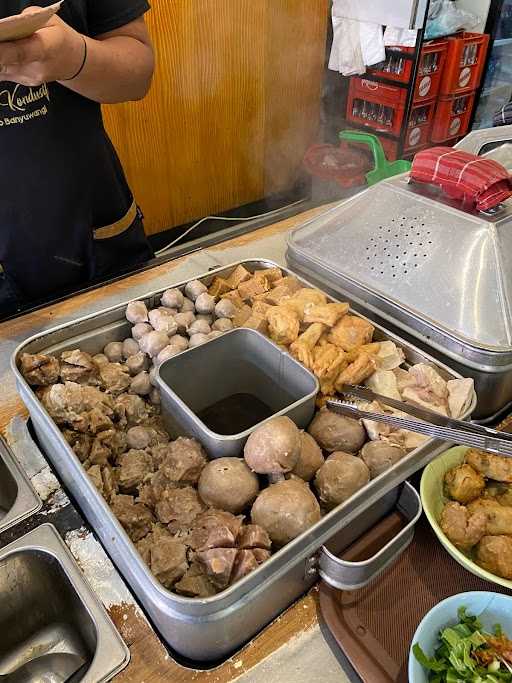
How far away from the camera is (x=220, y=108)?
398 centimetres

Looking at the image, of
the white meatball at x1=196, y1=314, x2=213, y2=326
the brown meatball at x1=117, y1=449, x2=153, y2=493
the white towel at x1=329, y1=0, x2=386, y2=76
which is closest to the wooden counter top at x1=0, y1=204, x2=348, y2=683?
the brown meatball at x1=117, y1=449, x2=153, y2=493

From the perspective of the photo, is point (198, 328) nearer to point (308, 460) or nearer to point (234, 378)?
point (234, 378)

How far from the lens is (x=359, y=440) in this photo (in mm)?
1159

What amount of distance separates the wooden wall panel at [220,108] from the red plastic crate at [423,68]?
0.77 m

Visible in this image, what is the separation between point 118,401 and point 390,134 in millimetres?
3342

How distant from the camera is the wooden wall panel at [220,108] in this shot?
3.54 metres

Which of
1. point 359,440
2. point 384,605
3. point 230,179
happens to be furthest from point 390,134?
point 384,605

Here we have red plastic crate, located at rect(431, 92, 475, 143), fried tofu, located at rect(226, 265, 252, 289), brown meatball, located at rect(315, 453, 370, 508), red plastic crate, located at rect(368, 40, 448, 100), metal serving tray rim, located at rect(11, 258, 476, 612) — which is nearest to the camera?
metal serving tray rim, located at rect(11, 258, 476, 612)

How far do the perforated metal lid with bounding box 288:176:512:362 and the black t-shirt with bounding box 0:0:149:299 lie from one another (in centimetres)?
75

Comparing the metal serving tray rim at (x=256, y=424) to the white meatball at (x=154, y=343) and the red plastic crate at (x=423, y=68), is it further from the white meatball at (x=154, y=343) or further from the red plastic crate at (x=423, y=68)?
the red plastic crate at (x=423, y=68)

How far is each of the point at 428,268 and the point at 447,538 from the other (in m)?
0.69

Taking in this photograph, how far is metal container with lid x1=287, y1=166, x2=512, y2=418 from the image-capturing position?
1.31 meters

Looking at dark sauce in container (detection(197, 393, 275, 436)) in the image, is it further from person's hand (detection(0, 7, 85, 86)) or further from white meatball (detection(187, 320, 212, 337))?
person's hand (detection(0, 7, 85, 86))

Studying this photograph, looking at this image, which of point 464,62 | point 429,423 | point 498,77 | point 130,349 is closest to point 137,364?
point 130,349
